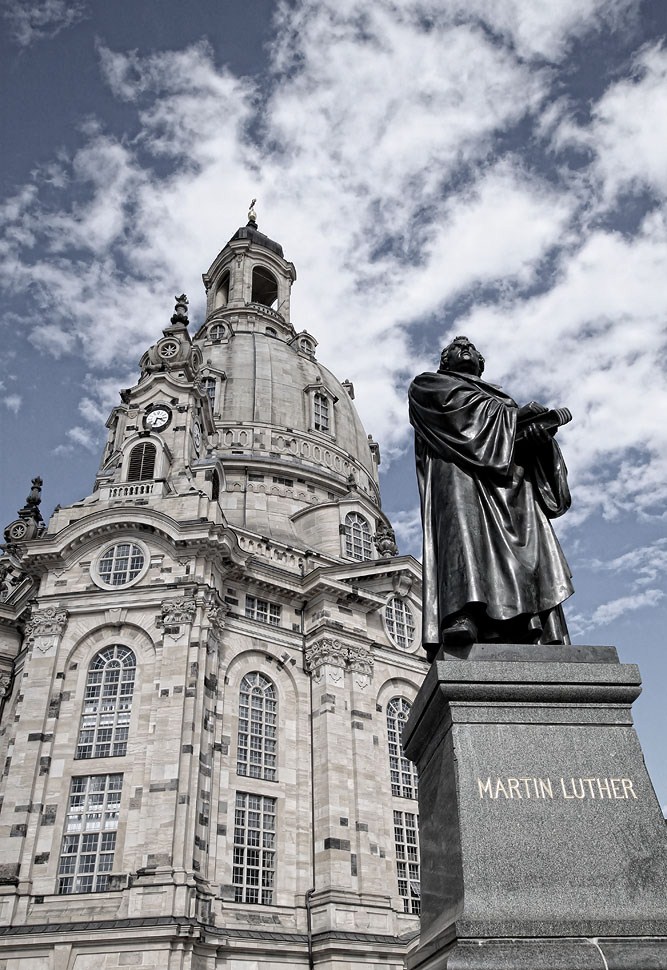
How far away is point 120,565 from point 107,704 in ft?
19.6

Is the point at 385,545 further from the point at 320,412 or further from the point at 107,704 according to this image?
the point at 107,704

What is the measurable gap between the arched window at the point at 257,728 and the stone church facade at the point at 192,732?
0.09 metres

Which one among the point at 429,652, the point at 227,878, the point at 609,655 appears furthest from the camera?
the point at 227,878

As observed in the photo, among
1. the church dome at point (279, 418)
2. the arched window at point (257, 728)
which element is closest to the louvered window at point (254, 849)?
the arched window at point (257, 728)

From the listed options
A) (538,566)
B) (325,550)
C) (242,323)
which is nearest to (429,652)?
(538,566)

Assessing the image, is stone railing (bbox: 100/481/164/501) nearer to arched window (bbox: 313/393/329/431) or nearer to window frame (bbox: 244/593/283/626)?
window frame (bbox: 244/593/283/626)

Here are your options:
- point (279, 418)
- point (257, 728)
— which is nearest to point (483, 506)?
point (257, 728)

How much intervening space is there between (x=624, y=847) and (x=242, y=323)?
202 feet

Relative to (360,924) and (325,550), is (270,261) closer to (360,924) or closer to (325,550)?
(325,550)

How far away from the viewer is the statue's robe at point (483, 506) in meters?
7.24

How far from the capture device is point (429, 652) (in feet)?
24.1

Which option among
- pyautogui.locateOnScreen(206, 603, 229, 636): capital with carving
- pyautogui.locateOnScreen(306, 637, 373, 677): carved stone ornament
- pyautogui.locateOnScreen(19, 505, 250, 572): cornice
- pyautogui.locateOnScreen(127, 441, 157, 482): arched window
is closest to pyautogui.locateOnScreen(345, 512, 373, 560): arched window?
pyautogui.locateOnScreen(306, 637, 373, 677): carved stone ornament

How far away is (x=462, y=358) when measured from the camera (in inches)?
361

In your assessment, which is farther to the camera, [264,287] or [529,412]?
[264,287]
